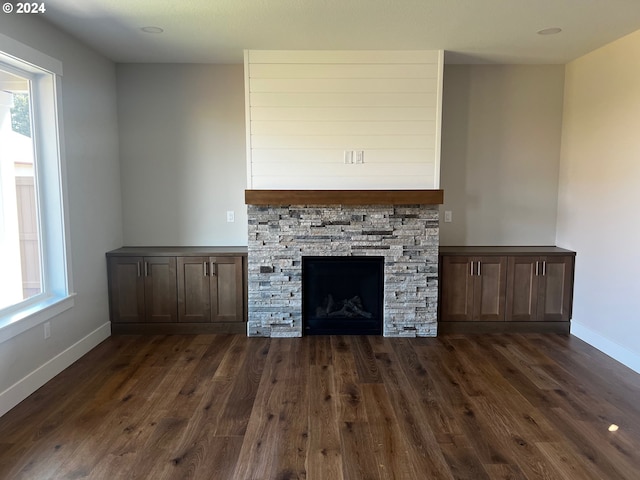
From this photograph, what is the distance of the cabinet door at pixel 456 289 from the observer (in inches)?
165

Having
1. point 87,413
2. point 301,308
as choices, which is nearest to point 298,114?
point 301,308

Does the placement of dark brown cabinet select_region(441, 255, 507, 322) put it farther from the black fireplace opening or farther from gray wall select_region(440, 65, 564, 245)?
the black fireplace opening

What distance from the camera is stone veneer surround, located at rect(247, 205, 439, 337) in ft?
13.3

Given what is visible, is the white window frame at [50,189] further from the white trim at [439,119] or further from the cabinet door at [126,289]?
the white trim at [439,119]

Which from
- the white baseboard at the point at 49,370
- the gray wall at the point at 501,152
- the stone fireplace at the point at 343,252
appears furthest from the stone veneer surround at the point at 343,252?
the white baseboard at the point at 49,370

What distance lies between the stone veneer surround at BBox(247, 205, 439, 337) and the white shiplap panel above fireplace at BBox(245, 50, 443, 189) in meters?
→ 0.27

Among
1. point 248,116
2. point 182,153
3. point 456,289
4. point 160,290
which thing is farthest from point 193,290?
point 456,289

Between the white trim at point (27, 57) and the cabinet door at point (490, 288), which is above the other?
the white trim at point (27, 57)

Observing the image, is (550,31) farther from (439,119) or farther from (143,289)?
(143,289)

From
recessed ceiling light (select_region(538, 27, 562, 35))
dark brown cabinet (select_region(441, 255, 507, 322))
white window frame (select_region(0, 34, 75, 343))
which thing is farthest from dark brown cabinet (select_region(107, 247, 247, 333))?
recessed ceiling light (select_region(538, 27, 562, 35))

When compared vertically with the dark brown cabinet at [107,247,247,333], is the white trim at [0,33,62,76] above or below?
above

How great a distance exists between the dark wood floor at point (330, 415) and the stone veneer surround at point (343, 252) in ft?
1.00

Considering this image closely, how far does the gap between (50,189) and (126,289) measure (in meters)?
1.26

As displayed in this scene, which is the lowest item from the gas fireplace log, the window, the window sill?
the gas fireplace log
